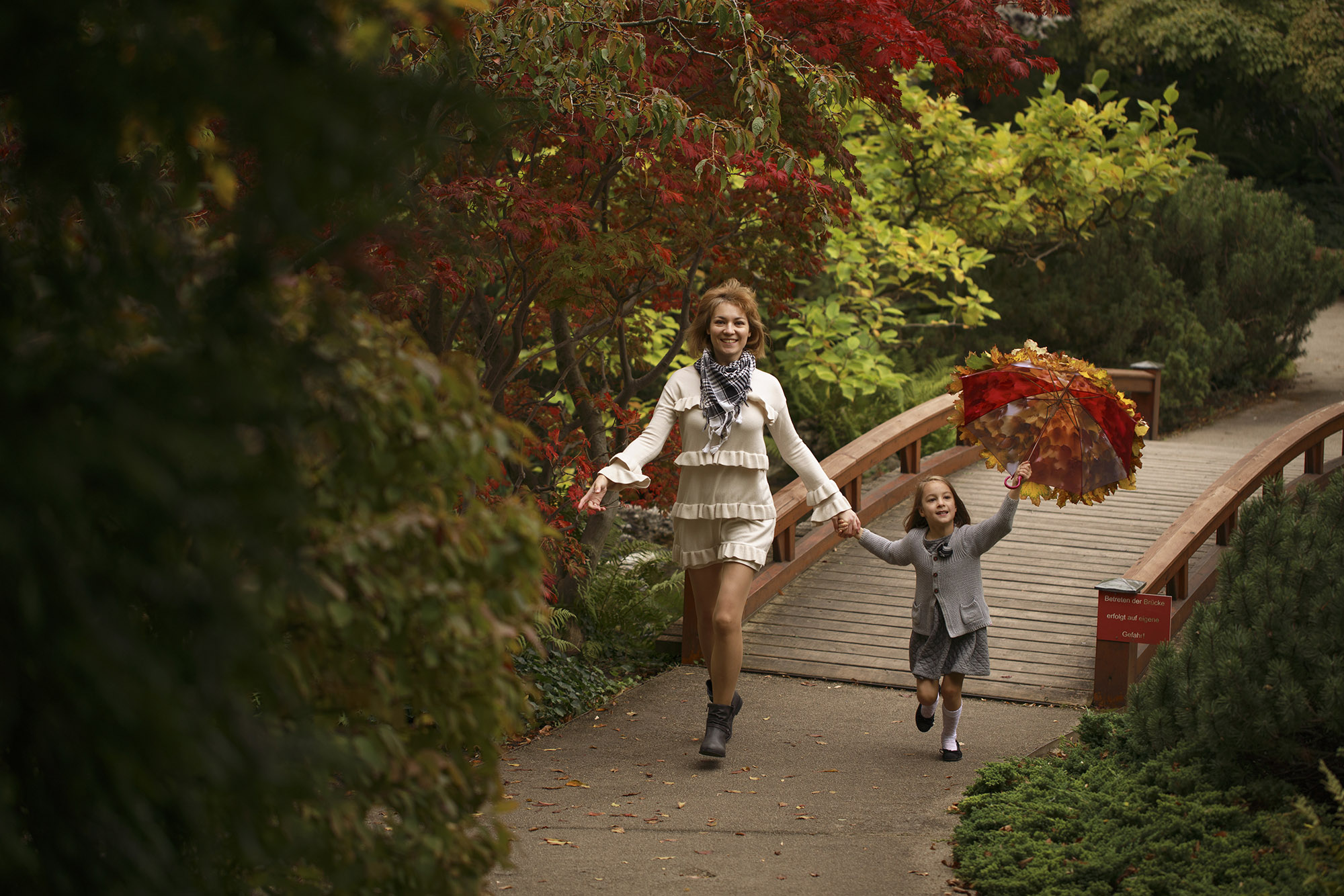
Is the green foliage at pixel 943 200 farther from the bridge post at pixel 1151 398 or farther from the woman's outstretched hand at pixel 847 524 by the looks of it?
the woman's outstretched hand at pixel 847 524

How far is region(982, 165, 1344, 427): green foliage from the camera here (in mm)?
14367

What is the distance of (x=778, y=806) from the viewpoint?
4.94 metres

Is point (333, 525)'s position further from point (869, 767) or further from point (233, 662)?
point (869, 767)

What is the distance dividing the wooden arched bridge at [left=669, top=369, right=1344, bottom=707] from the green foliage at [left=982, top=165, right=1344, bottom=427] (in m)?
3.99

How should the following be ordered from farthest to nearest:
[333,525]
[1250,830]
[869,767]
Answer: [869,767] < [1250,830] < [333,525]

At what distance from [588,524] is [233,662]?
5696 mm

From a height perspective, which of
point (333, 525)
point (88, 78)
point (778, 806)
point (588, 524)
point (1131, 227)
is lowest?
point (778, 806)

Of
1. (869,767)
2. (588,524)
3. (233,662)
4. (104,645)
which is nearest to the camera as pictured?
(104,645)

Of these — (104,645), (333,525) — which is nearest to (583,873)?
(333,525)

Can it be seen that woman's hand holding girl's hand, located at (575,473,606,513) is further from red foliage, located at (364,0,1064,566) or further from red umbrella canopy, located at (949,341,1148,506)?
red umbrella canopy, located at (949,341,1148,506)

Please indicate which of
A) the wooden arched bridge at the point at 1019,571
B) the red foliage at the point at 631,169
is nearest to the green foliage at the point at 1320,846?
the wooden arched bridge at the point at 1019,571

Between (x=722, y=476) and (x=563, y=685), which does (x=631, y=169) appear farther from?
(x=563, y=685)

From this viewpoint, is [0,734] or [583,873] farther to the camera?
[583,873]

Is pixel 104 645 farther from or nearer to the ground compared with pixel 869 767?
farther from the ground
